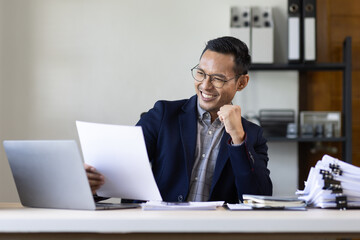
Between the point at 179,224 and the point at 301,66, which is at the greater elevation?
the point at 301,66

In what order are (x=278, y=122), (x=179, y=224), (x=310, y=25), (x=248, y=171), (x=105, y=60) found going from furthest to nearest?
(x=105, y=60) < (x=278, y=122) < (x=310, y=25) < (x=248, y=171) < (x=179, y=224)

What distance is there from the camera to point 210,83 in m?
2.07

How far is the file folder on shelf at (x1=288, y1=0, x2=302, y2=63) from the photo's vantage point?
145 inches

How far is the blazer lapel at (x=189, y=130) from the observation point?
1.98 meters

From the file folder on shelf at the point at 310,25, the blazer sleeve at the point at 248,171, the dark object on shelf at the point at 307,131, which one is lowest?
the dark object on shelf at the point at 307,131

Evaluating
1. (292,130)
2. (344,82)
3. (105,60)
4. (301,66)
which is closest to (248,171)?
(292,130)

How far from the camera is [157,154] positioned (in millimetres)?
2062

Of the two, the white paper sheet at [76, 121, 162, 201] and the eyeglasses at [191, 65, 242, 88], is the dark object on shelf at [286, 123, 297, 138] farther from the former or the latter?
the white paper sheet at [76, 121, 162, 201]

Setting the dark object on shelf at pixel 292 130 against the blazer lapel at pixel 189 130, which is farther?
the dark object on shelf at pixel 292 130

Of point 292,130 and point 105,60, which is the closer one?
point 292,130

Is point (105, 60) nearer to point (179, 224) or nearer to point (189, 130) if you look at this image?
point (189, 130)

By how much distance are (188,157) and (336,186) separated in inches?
24.6

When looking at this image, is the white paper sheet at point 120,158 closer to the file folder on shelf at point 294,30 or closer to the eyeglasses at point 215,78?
the eyeglasses at point 215,78

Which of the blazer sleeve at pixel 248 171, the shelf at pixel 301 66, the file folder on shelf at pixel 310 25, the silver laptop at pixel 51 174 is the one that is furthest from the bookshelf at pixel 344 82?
the silver laptop at pixel 51 174
